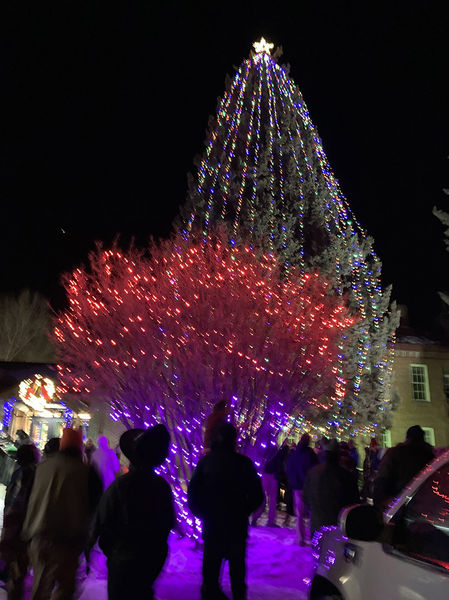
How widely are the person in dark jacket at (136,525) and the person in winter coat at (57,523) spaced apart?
0.95 meters

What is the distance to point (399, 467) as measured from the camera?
17.5ft

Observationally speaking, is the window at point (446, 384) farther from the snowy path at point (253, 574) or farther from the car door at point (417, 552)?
the car door at point (417, 552)

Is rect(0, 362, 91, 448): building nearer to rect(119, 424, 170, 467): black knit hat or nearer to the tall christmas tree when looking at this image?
the tall christmas tree

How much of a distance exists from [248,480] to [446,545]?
2182mm

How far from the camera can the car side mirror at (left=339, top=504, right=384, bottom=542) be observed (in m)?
2.65

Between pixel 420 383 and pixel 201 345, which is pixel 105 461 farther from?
pixel 420 383

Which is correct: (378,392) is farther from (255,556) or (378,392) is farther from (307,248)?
(255,556)

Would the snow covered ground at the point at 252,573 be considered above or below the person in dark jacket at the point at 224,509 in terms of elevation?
below

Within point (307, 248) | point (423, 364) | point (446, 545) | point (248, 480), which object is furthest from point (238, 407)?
point (423, 364)

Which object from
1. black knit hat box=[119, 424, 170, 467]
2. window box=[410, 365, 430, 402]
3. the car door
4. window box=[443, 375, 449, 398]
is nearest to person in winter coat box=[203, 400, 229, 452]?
black knit hat box=[119, 424, 170, 467]

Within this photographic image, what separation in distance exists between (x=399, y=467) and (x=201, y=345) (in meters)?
5.02

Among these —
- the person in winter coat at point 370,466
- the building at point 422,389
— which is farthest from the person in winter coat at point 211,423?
the building at point 422,389

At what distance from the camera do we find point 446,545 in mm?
2330

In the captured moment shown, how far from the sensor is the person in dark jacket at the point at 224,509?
4.23m
